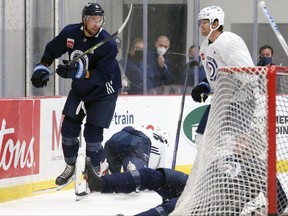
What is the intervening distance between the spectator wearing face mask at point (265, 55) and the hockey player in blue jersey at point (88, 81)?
3369 mm

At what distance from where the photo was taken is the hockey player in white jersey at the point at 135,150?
24.3 feet

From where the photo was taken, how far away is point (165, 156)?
314 inches

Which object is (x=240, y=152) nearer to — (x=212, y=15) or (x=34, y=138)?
(x=212, y=15)

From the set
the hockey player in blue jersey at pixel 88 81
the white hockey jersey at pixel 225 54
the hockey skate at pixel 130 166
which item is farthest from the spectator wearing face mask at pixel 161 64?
the white hockey jersey at pixel 225 54

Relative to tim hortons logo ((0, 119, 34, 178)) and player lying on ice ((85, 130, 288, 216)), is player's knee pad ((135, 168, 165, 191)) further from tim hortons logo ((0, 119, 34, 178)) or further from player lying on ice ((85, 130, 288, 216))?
tim hortons logo ((0, 119, 34, 178))

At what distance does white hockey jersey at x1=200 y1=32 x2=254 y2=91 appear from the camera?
6.44 m

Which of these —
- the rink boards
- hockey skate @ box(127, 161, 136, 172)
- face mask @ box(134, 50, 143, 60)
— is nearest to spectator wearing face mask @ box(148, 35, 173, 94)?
face mask @ box(134, 50, 143, 60)

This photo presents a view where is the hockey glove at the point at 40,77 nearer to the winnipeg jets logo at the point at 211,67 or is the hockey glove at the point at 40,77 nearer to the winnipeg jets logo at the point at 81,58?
the winnipeg jets logo at the point at 81,58

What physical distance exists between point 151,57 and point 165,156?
2286mm

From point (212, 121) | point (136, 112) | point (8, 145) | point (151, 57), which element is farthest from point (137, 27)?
point (212, 121)

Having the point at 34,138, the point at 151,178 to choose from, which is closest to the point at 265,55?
the point at 34,138

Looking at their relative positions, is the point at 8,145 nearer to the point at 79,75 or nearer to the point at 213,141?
the point at 79,75

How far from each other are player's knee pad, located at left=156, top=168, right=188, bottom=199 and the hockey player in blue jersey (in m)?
1.81

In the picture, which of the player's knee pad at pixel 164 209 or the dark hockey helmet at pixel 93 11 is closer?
the player's knee pad at pixel 164 209
